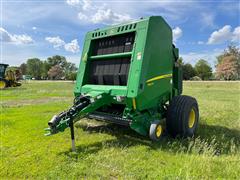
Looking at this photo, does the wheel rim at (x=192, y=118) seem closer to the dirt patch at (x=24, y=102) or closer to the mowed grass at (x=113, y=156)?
the mowed grass at (x=113, y=156)

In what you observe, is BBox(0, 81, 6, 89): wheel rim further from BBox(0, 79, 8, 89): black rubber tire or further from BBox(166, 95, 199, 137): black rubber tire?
BBox(166, 95, 199, 137): black rubber tire

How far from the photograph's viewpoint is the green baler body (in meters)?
4.10

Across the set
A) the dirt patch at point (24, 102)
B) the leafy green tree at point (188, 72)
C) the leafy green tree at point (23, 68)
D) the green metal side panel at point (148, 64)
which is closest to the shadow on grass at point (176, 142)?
the green metal side panel at point (148, 64)

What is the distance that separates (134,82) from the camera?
404cm

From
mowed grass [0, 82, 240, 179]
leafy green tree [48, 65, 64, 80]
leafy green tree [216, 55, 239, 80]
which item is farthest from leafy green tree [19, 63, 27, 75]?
mowed grass [0, 82, 240, 179]

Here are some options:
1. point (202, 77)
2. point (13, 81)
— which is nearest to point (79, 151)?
point (13, 81)

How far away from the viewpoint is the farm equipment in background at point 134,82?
4.05 meters

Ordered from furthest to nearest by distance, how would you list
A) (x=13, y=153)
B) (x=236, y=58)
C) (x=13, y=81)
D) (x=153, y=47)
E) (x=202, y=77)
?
(x=202, y=77)
(x=236, y=58)
(x=13, y=81)
(x=153, y=47)
(x=13, y=153)

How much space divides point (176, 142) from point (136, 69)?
65.5 inches

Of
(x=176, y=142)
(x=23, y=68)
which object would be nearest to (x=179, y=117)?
(x=176, y=142)

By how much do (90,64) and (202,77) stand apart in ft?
231

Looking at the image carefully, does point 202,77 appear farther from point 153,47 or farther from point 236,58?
point 153,47

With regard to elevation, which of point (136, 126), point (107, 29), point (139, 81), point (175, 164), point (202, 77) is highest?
point (202, 77)

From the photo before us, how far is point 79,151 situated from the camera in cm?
384
